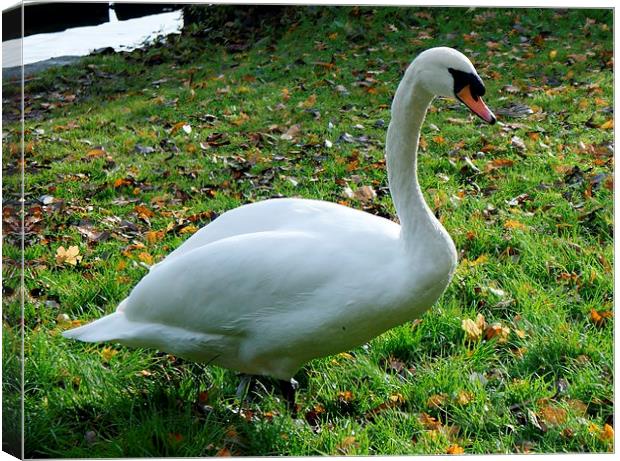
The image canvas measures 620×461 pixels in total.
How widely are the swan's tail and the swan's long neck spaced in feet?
2.90

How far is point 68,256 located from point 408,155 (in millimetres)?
1710

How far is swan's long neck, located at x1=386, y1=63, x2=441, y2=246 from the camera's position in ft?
9.13

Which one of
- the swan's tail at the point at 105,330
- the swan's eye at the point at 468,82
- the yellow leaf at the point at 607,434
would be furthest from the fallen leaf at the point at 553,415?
the swan's tail at the point at 105,330

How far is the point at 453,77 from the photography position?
2.69 m

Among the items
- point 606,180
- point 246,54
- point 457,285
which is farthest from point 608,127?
point 246,54

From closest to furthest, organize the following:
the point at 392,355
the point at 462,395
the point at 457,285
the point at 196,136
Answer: the point at 462,395, the point at 392,355, the point at 457,285, the point at 196,136

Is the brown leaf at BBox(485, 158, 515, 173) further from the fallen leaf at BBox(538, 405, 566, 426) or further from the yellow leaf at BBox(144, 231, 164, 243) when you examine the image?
the fallen leaf at BBox(538, 405, 566, 426)

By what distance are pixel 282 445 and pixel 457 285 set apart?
110cm

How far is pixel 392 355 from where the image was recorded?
11.0 feet

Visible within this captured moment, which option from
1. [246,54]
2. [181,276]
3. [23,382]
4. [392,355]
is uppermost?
[246,54]

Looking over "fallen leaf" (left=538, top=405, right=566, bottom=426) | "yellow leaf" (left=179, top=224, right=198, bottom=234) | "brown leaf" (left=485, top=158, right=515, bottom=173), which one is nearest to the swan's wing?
"fallen leaf" (left=538, top=405, right=566, bottom=426)

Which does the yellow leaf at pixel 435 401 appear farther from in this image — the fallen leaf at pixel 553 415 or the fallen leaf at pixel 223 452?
the fallen leaf at pixel 223 452

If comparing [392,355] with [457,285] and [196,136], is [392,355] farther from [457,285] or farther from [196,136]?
[196,136]

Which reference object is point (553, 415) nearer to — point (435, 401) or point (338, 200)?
point (435, 401)
